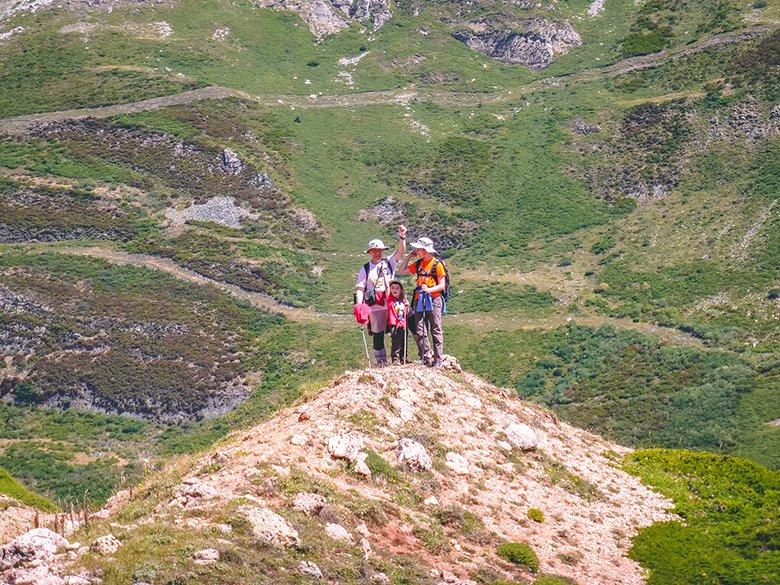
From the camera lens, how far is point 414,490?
17.8m

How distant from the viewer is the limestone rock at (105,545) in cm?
1361

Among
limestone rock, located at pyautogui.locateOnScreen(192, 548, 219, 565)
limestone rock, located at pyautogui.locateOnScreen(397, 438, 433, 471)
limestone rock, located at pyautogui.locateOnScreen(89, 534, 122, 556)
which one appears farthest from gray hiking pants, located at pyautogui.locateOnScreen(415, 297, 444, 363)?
limestone rock, located at pyautogui.locateOnScreen(89, 534, 122, 556)

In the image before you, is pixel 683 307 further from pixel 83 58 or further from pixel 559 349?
pixel 83 58

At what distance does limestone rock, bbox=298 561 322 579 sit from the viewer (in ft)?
46.2

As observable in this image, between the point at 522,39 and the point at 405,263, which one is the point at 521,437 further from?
the point at 522,39

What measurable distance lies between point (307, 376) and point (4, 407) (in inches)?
771

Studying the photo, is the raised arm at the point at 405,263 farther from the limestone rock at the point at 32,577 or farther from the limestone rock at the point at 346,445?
the limestone rock at the point at 32,577

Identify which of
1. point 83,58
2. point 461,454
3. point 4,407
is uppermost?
point 83,58

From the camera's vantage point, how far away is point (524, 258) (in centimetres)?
8369

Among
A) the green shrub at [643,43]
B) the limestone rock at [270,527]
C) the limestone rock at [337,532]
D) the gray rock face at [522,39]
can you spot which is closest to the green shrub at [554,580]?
the limestone rock at [337,532]

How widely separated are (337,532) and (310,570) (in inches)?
49.1

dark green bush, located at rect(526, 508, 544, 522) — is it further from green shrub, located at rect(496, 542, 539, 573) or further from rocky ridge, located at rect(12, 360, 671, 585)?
green shrub, located at rect(496, 542, 539, 573)

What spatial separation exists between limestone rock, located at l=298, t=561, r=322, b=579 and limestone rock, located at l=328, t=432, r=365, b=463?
12.4 ft

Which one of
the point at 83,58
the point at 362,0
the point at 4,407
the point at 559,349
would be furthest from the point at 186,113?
the point at 559,349
